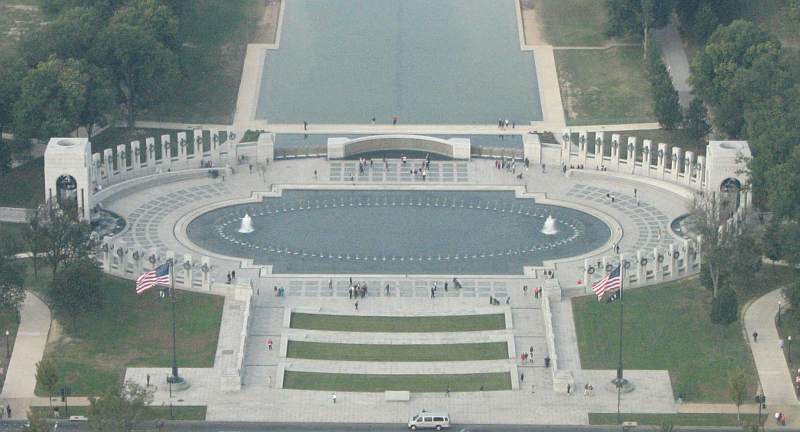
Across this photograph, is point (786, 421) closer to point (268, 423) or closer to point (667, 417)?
point (667, 417)

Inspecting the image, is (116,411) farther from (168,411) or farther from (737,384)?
(737,384)

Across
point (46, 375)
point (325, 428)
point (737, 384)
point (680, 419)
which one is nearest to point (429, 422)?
point (325, 428)

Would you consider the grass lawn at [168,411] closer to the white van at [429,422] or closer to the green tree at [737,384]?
the white van at [429,422]

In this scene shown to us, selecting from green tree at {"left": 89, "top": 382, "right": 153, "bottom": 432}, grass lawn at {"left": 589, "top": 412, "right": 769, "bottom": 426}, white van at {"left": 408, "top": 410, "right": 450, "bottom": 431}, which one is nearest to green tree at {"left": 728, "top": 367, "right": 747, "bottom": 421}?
grass lawn at {"left": 589, "top": 412, "right": 769, "bottom": 426}

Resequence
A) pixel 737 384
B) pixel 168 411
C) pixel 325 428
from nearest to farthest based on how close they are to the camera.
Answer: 1. pixel 737 384
2. pixel 325 428
3. pixel 168 411

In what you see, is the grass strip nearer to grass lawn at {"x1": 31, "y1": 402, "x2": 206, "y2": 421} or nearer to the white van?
grass lawn at {"x1": 31, "y1": 402, "x2": 206, "y2": 421}

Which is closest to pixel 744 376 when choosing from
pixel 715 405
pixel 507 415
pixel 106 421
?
pixel 715 405
